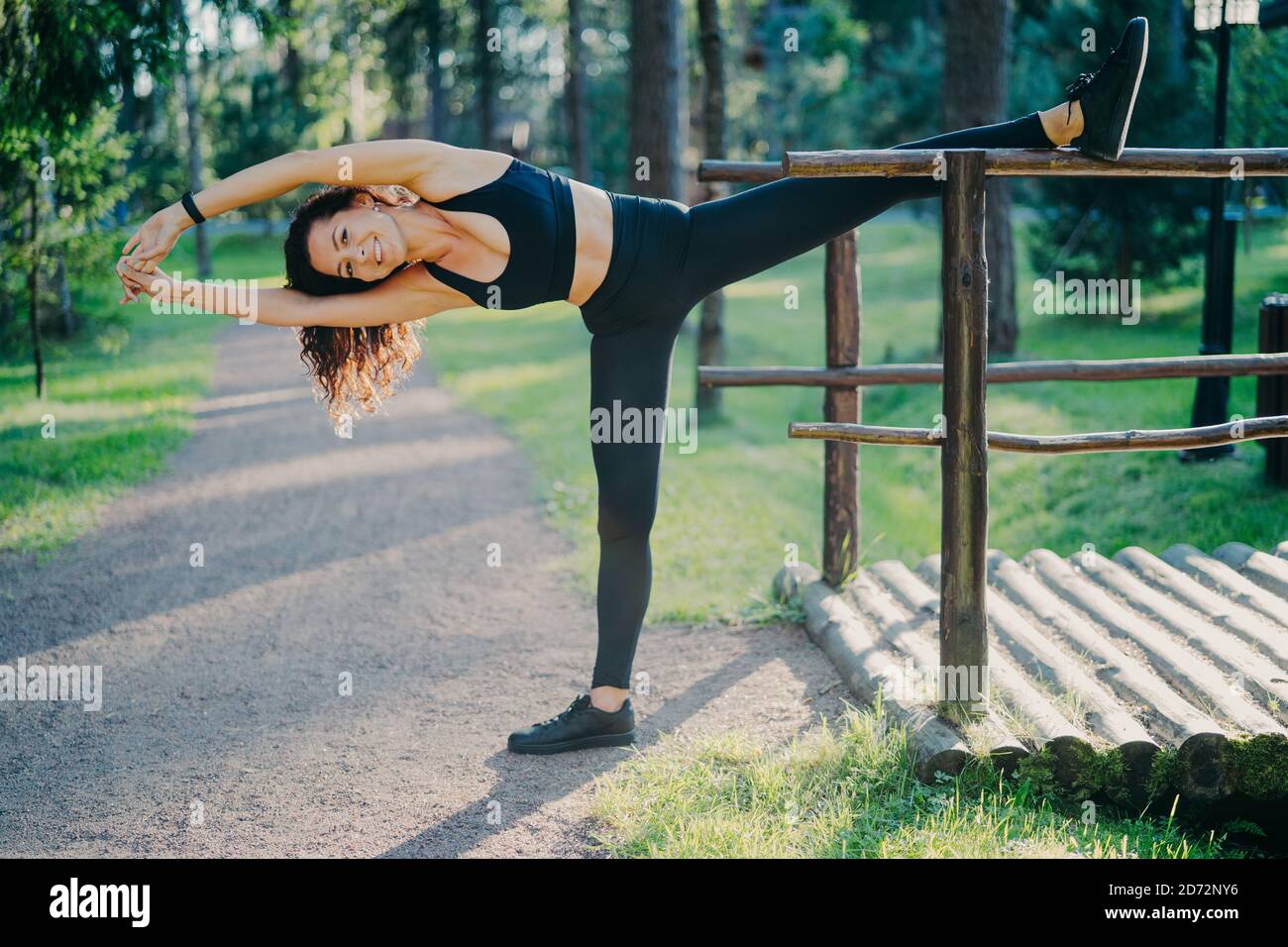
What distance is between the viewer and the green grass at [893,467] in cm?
732

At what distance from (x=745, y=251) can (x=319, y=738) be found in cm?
262

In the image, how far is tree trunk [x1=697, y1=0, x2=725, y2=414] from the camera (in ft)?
35.9

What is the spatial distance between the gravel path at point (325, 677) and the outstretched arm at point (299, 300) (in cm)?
174

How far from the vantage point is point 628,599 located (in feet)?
13.8

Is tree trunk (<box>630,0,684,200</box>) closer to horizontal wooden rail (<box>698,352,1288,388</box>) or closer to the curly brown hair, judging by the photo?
horizontal wooden rail (<box>698,352,1288,388</box>)

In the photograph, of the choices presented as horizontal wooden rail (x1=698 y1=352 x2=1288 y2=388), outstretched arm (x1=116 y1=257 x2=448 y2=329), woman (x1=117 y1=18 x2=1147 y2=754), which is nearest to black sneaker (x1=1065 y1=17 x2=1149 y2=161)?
woman (x1=117 y1=18 x2=1147 y2=754)

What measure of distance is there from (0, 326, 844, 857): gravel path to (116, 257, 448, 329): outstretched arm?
1.74 meters

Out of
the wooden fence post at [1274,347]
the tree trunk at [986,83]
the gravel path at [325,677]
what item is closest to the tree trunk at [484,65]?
the tree trunk at [986,83]

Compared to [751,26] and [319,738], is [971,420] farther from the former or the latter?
[751,26]

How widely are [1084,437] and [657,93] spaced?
980cm

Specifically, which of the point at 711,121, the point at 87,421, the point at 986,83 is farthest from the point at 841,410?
the point at 986,83

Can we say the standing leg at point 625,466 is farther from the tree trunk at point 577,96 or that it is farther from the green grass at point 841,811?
the tree trunk at point 577,96
